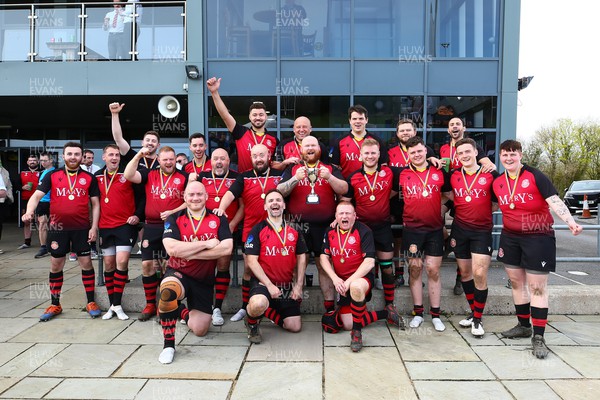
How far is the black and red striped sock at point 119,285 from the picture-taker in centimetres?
510

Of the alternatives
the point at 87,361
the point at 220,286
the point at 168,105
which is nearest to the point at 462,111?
the point at 168,105

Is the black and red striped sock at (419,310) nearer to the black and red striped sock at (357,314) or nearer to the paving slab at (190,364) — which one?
the black and red striped sock at (357,314)

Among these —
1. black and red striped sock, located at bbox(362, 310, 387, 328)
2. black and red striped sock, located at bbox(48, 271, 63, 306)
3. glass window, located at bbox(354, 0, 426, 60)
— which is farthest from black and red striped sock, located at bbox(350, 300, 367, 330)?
glass window, located at bbox(354, 0, 426, 60)

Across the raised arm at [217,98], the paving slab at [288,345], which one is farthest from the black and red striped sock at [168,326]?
the raised arm at [217,98]

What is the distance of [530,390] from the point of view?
3348 mm

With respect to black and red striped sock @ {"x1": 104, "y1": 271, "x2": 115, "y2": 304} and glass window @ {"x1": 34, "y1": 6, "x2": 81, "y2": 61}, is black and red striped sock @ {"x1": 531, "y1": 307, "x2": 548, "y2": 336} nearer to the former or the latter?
black and red striped sock @ {"x1": 104, "y1": 271, "x2": 115, "y2": 304}

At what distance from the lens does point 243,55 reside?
32.1 feet

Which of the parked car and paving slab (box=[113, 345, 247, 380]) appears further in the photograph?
the parked car

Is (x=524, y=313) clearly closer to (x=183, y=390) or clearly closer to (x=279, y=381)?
(x=279, y=381)

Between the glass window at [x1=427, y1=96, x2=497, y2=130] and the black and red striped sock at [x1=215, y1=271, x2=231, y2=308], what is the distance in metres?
6.42

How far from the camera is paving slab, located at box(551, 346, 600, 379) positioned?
3.66 metres

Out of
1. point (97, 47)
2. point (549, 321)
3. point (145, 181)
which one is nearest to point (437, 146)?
point (549, 321)

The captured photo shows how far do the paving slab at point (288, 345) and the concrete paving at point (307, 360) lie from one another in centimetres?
1

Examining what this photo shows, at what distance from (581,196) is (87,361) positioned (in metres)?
21.5
